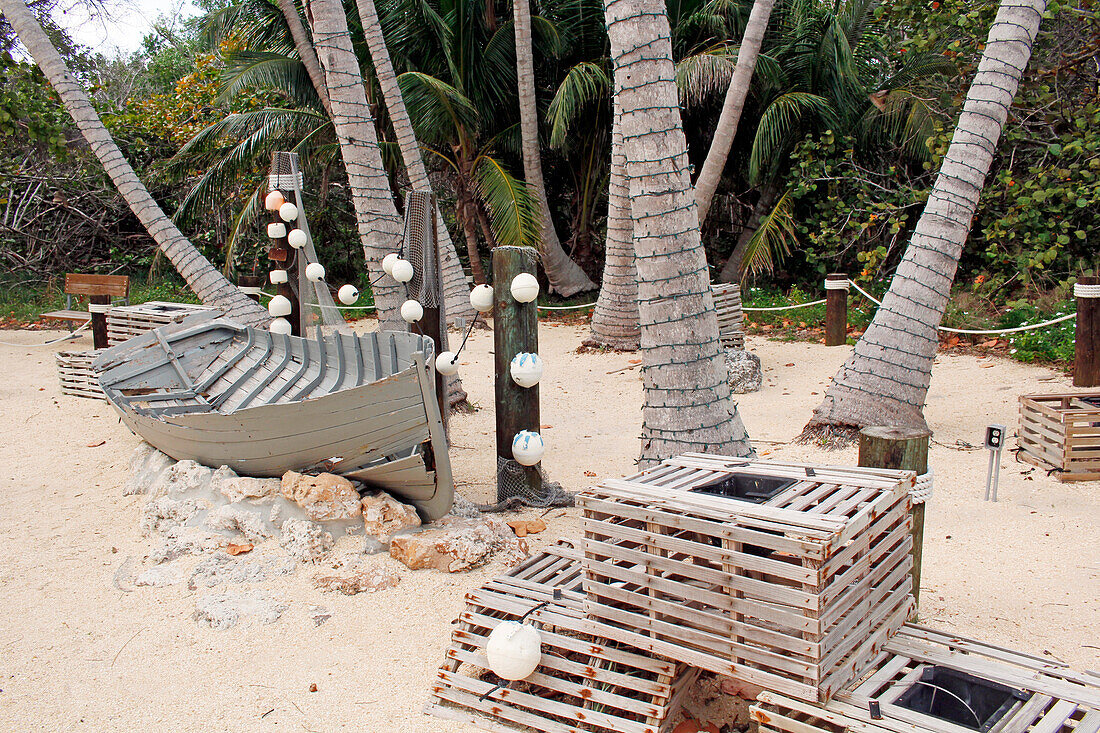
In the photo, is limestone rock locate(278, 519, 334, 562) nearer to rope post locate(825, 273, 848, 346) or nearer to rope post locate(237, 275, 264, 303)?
rope post locate(237, 275, 264, 303)

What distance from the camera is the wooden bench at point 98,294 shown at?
970 cm

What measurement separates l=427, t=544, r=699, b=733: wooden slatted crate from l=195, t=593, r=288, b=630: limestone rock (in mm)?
1079

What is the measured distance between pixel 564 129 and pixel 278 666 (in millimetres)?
8792

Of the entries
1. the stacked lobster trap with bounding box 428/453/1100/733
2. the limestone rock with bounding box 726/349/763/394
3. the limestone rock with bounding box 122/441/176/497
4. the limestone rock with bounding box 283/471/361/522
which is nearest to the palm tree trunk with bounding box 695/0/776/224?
the limestone rock with bounding box 726/349/763/394

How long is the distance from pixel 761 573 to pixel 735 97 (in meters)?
7.15

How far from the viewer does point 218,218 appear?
15.9 metres

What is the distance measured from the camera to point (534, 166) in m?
11.8

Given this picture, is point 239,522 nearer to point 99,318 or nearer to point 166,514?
point 166,514

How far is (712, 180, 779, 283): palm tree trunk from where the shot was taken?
12.5 meters

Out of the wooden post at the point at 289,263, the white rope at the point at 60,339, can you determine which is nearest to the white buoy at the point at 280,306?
the wooden post at the point at 289,263

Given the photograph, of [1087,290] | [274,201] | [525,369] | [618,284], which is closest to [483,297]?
[525,369]

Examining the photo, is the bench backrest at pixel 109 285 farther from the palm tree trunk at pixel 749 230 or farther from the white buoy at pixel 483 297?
the palm tree trunk at pixel 749 230

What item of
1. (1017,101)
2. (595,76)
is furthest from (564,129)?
(1017,101)

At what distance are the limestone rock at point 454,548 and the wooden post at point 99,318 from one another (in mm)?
7311
